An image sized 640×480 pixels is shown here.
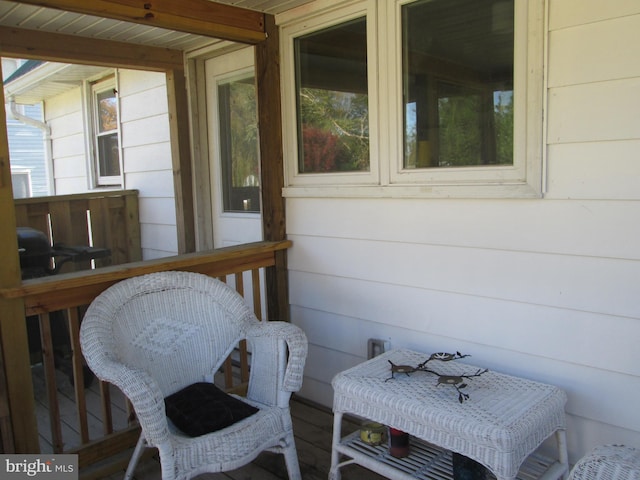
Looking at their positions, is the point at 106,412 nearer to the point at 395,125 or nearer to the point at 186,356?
the point at 186,356

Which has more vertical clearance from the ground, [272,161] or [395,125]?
[395,125]

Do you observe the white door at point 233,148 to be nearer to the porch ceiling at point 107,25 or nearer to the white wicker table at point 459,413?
the porch ceiling at point 107,25

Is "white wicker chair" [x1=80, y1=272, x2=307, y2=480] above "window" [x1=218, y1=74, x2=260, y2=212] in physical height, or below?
below

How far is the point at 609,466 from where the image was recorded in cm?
135

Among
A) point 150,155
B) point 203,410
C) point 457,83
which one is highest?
point 457,83

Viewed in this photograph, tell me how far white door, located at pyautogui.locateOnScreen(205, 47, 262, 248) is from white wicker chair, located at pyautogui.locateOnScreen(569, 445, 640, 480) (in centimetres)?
247

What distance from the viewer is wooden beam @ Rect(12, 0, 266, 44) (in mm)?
2225

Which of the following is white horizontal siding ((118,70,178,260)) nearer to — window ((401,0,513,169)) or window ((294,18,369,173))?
window ((294,18,369,173))

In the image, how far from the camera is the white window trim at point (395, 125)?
1967 mm

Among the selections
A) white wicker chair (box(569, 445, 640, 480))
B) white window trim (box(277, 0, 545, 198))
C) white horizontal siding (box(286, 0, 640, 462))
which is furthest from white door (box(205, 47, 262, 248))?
white wicker chair (box(569, 445, 640, 480))

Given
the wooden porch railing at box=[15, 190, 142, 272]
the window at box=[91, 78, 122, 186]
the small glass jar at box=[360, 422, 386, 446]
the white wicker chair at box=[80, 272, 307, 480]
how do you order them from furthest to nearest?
the window at box=[91, 78, 122, 186], the wooden porch railing at box=[15, 190, 142, 272], the small glass jar at box=[360, 422, 386, 446], the white wicker chair at box=[80, 272, 307, 480]

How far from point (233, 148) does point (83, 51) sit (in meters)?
1.08

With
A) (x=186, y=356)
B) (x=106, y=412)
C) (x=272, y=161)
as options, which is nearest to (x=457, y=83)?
(x=272, y=161)

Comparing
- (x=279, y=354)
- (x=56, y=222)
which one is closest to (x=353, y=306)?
(x=279, y=354)
